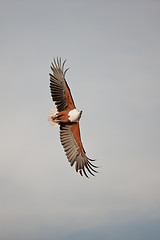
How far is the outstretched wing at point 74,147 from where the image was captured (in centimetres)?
1764

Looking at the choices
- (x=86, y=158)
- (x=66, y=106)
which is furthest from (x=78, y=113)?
(x=86, y=158)

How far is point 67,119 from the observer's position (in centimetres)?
1723

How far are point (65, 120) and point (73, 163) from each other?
1544 mm

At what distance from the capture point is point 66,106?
17234 millimetres

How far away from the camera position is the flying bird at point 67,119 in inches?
677

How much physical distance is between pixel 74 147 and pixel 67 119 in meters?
1.16

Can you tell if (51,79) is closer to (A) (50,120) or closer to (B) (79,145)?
(A) (50,120)

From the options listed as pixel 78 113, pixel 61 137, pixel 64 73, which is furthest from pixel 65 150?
pixel 64 73

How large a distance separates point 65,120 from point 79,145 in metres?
1.11

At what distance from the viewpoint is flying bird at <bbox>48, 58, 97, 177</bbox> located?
17.2m
